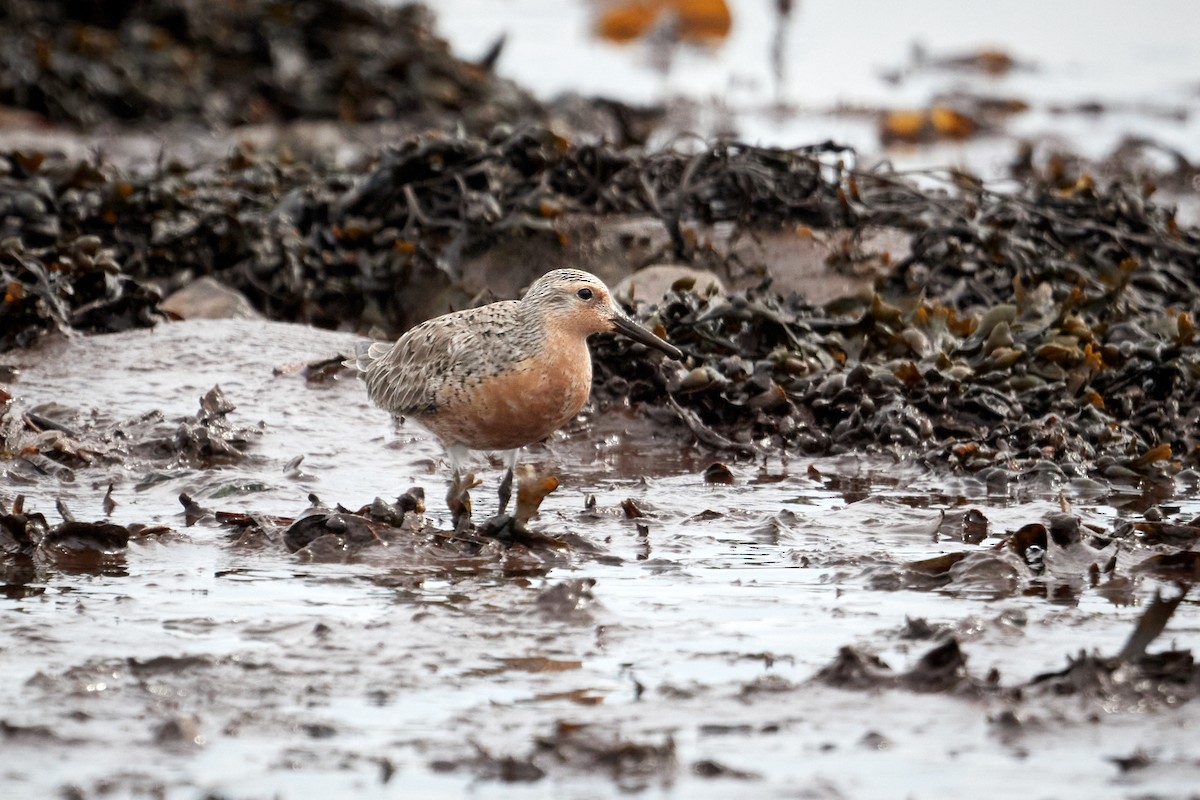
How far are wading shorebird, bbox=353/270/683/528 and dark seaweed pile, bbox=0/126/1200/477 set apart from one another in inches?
61.7

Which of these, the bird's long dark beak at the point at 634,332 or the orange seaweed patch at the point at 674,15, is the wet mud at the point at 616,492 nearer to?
the bird's long dark beak at the point at 634,332

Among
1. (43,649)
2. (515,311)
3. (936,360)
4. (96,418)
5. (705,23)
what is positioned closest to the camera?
(43,649)

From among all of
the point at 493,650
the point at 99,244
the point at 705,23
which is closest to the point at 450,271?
the point at 99,244

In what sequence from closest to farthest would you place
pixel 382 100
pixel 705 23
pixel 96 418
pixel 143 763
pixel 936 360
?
pixel 143 763, pixel 96 418, pixel 936 360, pixel 382 100, pixel 705 23

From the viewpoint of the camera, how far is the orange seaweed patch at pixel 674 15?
24125 millimetres

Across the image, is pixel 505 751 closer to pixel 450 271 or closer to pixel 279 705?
pixel 279 705

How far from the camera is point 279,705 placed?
4207 millimetres

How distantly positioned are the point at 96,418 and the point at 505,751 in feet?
13.7

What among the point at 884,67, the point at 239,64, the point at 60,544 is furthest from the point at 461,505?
the point at 884,67

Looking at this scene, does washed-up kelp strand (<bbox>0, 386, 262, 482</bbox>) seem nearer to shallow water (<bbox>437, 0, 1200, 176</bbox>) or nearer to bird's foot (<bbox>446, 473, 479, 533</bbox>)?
bird's foot (<bbox>446, 473, 479, 533</bbox>)

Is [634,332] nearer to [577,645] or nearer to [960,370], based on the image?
[577,645]

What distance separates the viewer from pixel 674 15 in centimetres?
2447

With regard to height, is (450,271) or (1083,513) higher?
(450,271)

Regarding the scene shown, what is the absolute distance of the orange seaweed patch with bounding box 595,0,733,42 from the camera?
79.2ft
